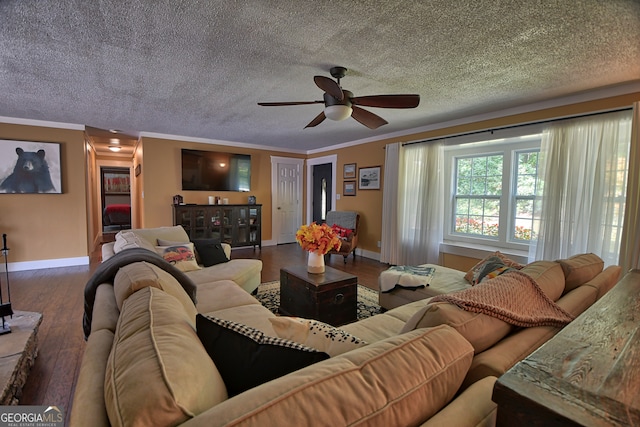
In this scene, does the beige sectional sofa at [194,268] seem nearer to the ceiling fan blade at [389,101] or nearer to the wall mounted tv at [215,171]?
the ceiling fan blade at [389,101]

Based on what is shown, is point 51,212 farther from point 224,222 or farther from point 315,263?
A: point 315,263

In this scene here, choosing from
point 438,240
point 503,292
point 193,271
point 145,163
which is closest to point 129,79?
point 193,271

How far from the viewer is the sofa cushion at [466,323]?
0.95 m

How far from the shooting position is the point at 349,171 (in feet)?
19.2

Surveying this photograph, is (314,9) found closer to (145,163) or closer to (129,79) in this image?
(129,79)

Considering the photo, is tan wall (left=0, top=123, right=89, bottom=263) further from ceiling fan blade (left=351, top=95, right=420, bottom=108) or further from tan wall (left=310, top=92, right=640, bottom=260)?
ceiling fan blade (left=351, top=95, right=420, bottom=108)

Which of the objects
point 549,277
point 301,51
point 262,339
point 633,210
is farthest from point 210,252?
point 633,210

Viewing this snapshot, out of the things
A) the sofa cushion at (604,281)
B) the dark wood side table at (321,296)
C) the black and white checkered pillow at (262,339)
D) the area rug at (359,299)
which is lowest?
the area rug at (359,299)

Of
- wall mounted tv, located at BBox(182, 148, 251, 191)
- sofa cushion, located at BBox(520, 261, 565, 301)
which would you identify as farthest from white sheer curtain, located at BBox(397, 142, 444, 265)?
wall mounted tv, located at BBox(182, 148, 251, 191)

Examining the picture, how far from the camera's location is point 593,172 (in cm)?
290

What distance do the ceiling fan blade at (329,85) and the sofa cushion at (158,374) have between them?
1704 millimetres

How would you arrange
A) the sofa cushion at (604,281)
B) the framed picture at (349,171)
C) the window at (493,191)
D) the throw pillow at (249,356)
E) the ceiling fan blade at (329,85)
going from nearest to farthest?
1. the throw pillow at (249,356)
2. the sofa cushion at (604,281)
3. the ceiling fan blade at (329,85)
4. the window at (493,191)
5. the framed picture at (349,171)

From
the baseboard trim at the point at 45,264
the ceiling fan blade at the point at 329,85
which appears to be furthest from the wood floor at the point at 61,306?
the ceiling fan blade at the point at 329,85

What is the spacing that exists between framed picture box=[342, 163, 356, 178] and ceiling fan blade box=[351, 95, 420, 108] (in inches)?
133
